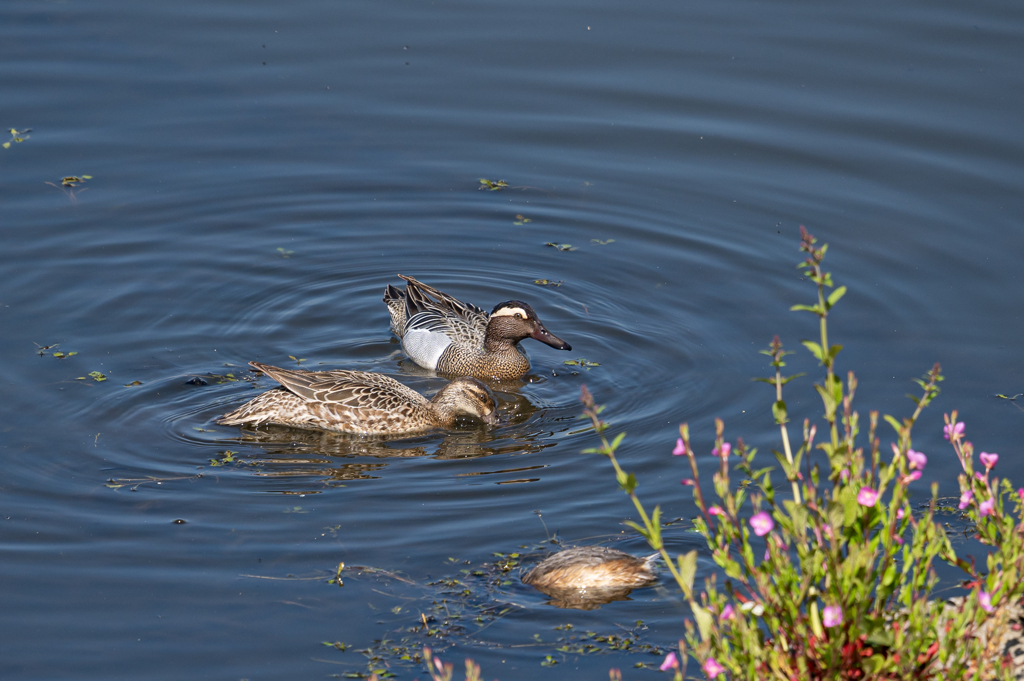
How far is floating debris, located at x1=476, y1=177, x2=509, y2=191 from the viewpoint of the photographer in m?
13.0

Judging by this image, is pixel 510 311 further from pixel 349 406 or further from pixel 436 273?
pixel 349 406

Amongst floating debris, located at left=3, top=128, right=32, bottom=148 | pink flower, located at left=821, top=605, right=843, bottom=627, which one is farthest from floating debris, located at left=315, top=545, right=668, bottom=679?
floating debris, located at left=3, top=128, right=32, bottom=148

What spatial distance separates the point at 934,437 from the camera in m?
8.55

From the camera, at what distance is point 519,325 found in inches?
419

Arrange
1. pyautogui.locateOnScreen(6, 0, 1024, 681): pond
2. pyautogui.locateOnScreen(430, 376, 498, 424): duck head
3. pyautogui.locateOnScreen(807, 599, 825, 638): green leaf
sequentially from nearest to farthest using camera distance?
pyautogui.locateOnScreen(807, 599, 825, 638): green leaf < pyautogui.locateOnScreen(6, 0, 1024, 681): pond < pyautogui.locateOnScreen(430, 376, 498, 424): duck head

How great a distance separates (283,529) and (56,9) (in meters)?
11.4

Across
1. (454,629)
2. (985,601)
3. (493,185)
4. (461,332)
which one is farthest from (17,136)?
(985,601)

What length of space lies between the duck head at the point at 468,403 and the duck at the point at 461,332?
110 cm

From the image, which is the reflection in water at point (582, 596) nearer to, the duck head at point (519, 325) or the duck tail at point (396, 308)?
the duck head at point (519, 325)

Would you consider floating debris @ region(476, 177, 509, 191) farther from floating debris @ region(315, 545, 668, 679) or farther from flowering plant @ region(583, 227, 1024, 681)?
flowering plant @ region(583, 227, 1024, 681)

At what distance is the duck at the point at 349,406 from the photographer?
9.19 m

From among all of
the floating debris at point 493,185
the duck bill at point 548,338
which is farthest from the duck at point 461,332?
the floating debris at point 493,185

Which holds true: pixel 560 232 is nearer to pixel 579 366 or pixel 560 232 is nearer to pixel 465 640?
pixel 579 366

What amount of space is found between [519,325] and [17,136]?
690 cm
